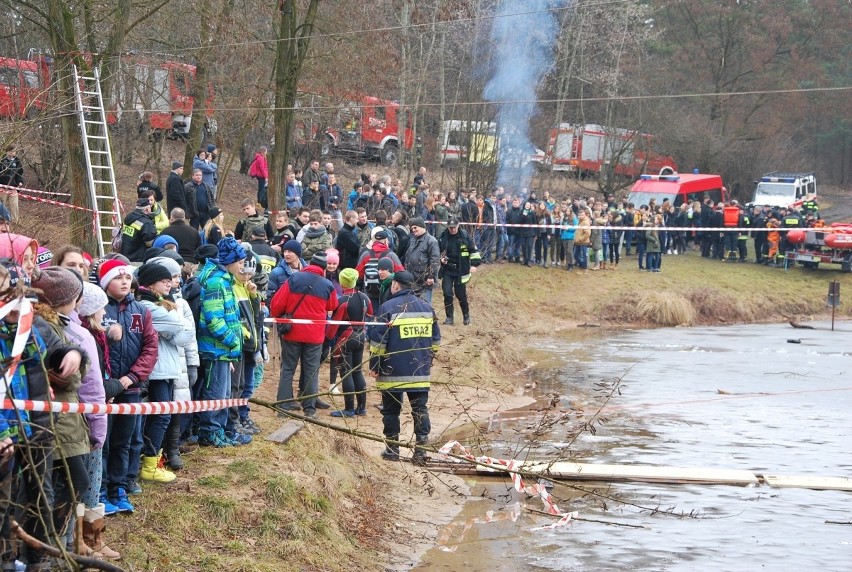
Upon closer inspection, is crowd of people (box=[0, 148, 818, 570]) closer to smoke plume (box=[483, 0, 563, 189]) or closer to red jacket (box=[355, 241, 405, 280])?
red jacket (box=[355, 241, 405, 280])

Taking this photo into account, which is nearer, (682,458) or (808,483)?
(808,483)

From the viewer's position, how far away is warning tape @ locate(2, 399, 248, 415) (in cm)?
574

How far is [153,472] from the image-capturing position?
8.38 metres

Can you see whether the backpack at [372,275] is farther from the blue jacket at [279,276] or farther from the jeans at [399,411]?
the jeans at [399,411]

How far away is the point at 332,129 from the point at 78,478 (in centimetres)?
2512

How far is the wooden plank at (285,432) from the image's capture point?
398 inches

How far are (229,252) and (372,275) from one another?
609 centimetres

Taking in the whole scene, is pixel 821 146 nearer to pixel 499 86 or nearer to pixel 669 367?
pixel 499 86

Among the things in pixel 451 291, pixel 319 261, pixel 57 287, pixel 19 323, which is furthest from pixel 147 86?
pixel 19 323

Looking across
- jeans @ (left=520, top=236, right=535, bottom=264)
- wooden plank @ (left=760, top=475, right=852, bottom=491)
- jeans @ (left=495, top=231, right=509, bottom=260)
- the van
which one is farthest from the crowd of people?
the van

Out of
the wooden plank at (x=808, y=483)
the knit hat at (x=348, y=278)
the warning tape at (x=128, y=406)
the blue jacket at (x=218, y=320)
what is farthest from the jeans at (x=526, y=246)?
the blue jacket at (x=218, y=320)

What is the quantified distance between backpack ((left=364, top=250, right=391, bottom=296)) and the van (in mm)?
22473

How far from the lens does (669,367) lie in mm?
21000

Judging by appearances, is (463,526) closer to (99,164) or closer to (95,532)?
(95,532)
